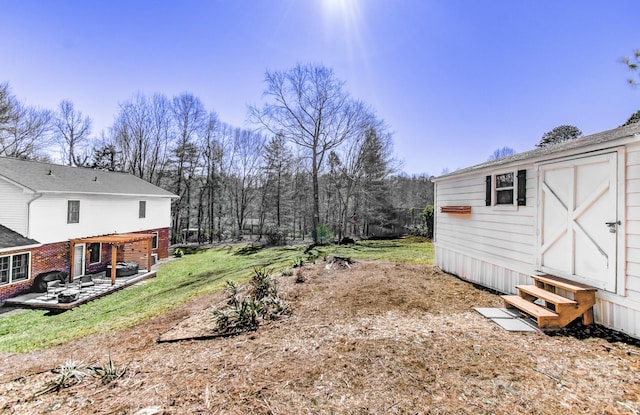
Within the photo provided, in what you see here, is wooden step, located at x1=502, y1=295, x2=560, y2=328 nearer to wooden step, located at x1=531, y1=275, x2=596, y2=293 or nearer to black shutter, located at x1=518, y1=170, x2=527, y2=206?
wooden step, located at x1=531, y1=275, x2=596, y2=293

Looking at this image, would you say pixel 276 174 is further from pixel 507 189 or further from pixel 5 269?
pixel 507 189

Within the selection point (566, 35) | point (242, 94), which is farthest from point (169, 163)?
point (566, 35)

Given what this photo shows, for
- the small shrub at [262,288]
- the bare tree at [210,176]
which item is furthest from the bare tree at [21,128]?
the small shrub at [262,288]

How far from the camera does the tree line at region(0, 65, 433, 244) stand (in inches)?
824

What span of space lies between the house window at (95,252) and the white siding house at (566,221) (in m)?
17.4

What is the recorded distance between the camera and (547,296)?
165 inches

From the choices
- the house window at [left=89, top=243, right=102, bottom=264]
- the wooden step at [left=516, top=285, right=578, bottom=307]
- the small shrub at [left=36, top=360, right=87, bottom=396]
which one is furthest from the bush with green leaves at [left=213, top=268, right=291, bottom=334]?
the house window at [left=89, top=243, right=102, bottom=264]

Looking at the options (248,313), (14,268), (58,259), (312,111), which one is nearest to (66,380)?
(248,313)

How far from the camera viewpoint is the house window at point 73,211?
13.0 m

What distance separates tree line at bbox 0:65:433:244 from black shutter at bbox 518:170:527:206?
558 inches

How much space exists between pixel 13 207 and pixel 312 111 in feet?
56.2

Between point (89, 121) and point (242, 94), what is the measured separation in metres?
19.2

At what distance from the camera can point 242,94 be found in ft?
63.9

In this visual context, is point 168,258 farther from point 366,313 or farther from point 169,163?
point 366,313
